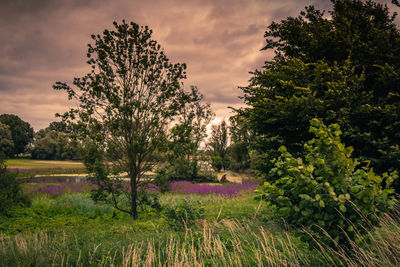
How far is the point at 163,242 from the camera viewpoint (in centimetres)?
439

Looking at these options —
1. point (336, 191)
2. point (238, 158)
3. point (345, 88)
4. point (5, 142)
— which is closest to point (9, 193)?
point (336, 191)

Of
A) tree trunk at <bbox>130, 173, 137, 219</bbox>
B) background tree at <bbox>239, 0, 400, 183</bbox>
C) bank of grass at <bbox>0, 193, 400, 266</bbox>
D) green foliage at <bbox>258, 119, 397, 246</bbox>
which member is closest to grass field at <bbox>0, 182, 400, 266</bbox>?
bank of grass at <bbox>0, 193, 400, 266</bbox>

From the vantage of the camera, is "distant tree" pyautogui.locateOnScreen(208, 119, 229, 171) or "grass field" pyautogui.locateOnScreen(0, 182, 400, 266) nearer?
"grass field" pyautogui.locateOnScreen(0, 182, 400, 266)

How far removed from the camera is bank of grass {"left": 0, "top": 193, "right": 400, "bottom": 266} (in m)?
3.27

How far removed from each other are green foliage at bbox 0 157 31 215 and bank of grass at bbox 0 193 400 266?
0.41 m

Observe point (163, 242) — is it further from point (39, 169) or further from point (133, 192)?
point (39, 169)

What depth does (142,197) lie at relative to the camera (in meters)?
7.75

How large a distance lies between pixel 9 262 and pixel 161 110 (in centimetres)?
522

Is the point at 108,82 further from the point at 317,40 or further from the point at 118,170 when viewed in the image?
the point at 317,40

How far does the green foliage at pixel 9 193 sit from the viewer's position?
8.36 metres

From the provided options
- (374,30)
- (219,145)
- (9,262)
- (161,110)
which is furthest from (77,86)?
(219,145)

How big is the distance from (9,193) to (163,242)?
28.0 ft

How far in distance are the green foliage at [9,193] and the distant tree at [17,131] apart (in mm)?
56395

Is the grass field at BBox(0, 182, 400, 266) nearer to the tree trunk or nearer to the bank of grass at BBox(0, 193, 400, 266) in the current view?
the bank of grass at BBox(0, 193, 400, 266)
